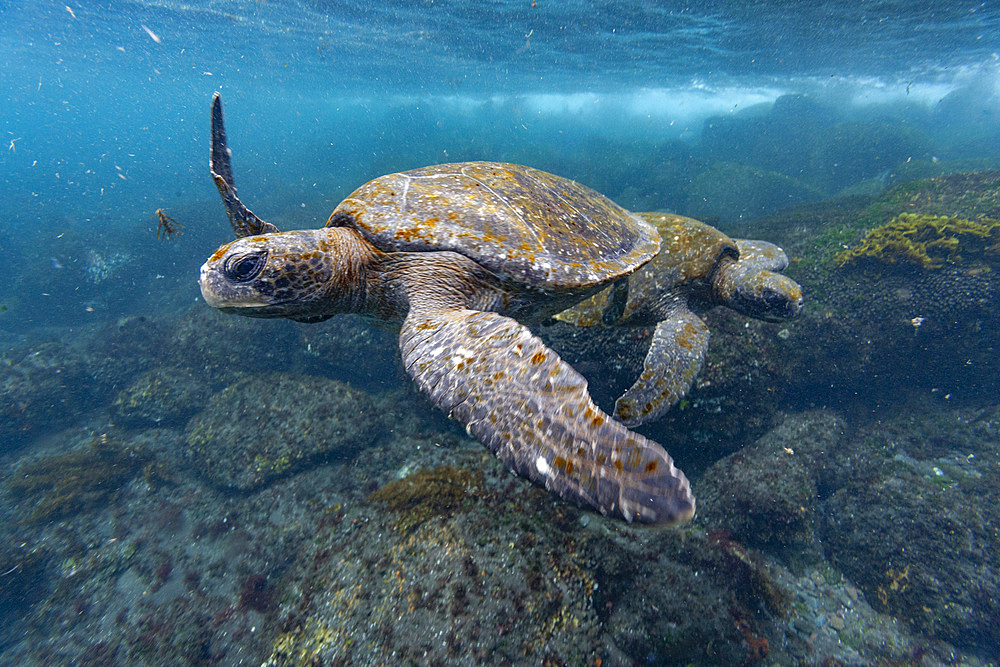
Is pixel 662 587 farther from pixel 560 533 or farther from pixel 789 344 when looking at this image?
pixel 789 344

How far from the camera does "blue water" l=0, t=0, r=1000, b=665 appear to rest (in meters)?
4.96

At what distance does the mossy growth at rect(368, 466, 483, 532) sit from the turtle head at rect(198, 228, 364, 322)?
218cm

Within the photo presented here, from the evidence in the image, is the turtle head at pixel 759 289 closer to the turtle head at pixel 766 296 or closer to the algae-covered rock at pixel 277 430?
the turtle head at pixel 766 296

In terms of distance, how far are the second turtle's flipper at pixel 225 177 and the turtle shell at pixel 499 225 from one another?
2.26 ft

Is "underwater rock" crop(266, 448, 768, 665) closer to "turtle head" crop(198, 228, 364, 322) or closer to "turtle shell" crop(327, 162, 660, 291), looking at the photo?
"turtle shell" crop(327, 162, 660, 291)

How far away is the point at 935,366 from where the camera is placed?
18.1 feet

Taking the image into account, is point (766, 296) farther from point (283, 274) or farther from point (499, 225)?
point (283, 274)

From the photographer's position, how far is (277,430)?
6.04 metres

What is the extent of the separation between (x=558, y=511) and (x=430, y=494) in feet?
4.26

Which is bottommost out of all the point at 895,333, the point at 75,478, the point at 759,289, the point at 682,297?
the point at 75,478

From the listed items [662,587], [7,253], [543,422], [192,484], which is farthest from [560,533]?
[7,253]

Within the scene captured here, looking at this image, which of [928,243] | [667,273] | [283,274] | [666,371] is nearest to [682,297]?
[667,273]

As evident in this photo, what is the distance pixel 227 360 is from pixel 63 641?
477cm

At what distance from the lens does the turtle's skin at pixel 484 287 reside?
160 cm
